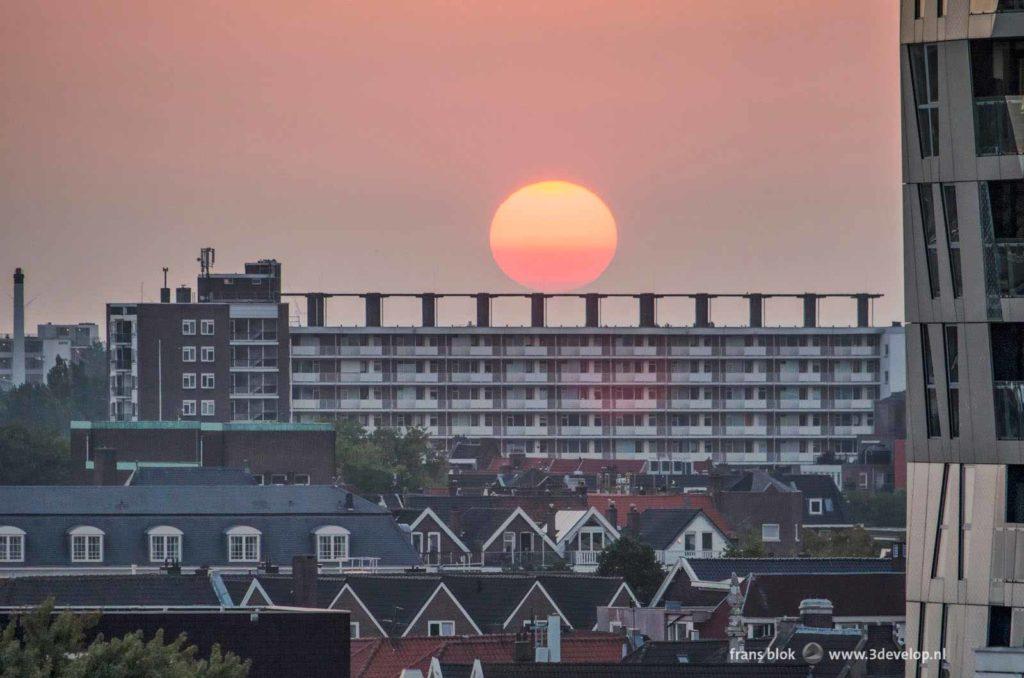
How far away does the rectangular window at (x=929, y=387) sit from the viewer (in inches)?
1177

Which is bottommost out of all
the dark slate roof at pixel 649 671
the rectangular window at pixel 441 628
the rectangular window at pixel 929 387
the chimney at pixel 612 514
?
the rectangular window at pixel 441 628

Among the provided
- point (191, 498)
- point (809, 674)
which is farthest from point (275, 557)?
point (809, 674)

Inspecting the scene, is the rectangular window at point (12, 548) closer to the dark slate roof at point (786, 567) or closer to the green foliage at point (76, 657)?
the dark slate roof at point (786, 567)

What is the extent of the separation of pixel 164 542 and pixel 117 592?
3041cm

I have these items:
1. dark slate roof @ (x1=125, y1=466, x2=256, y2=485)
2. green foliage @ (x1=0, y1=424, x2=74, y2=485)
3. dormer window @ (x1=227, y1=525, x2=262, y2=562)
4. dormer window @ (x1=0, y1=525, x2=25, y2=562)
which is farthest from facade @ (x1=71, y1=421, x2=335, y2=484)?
dormer window @ (x1=0, y1=525, x2=25, y2=562)

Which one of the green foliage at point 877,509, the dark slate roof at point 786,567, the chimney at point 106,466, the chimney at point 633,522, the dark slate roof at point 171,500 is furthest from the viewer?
the green foliage at point 877,509

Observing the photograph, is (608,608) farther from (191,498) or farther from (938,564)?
(938,564)

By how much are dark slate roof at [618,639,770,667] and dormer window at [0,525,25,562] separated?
46.9m

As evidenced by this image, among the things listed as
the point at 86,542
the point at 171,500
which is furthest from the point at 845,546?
the point at 86,542

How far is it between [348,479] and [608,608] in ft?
277

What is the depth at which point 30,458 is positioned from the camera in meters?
171

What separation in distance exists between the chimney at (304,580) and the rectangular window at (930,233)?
48.2m

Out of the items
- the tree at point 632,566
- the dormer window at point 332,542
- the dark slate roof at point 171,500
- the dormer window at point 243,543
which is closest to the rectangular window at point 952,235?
the tree at point 632,566

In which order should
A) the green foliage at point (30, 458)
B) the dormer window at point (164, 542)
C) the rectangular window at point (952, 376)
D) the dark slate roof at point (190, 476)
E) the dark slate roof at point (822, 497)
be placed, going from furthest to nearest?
the green foliage at point (30, 458) → the dark slate roof at point (822, 497) → the dark slate roof at point (190, 476) → the dormer window at point (164, 542) → the rectangular window at point (952, 376)
